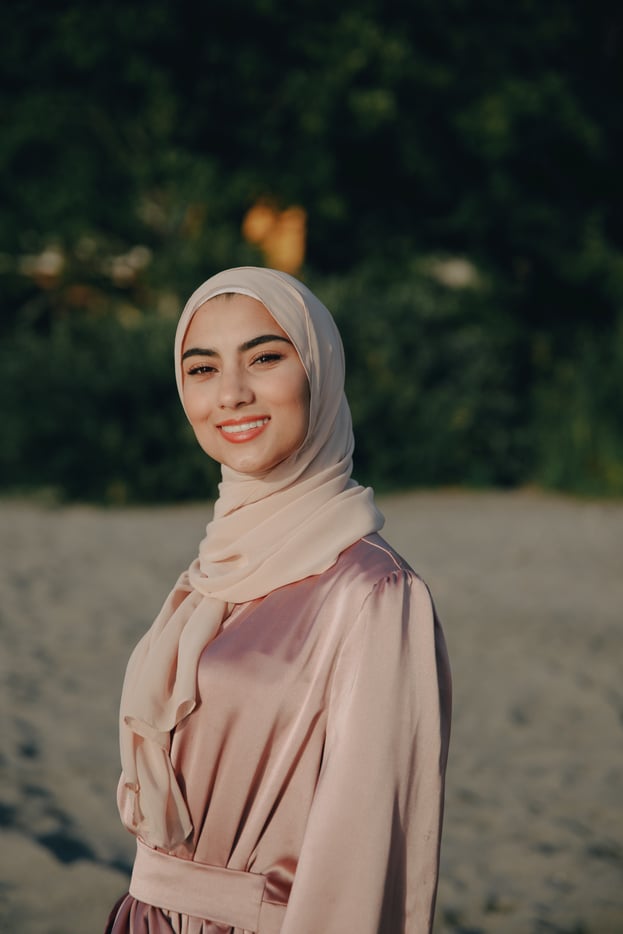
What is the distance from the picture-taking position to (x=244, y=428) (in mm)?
1812

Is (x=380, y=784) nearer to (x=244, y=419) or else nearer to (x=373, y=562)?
(x=373, y=562)

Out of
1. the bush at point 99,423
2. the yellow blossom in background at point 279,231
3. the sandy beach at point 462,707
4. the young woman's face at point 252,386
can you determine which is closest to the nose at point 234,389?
the young woman's face at point 252,386

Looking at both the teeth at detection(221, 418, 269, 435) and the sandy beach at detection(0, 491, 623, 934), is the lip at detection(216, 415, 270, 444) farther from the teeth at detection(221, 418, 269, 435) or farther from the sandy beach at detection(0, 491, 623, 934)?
the sandy beach at detection(0, 491, 623, 934)

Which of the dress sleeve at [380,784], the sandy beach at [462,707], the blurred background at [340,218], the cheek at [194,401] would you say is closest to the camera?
the dress sleeve at [380,784]

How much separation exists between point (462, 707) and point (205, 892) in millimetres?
4870

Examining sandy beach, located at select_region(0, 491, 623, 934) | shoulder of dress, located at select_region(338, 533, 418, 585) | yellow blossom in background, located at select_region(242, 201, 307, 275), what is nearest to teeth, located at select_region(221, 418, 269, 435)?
shoulder of dress, located at select_region(338, 533, 418, 585)

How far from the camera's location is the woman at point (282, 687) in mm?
1636

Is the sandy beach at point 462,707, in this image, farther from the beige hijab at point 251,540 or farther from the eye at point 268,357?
the eye at point 268,357

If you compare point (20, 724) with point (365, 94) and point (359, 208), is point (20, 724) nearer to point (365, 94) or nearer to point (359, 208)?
point (365, 94)

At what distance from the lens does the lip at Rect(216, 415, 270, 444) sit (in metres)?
1.80

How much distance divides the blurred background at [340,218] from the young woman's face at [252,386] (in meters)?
10.9

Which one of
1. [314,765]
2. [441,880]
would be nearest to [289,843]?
[314,765]

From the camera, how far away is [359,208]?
18.1 m

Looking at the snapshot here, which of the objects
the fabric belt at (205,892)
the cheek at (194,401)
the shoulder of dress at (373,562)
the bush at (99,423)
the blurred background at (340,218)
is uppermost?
the blurred background at (340,218)
